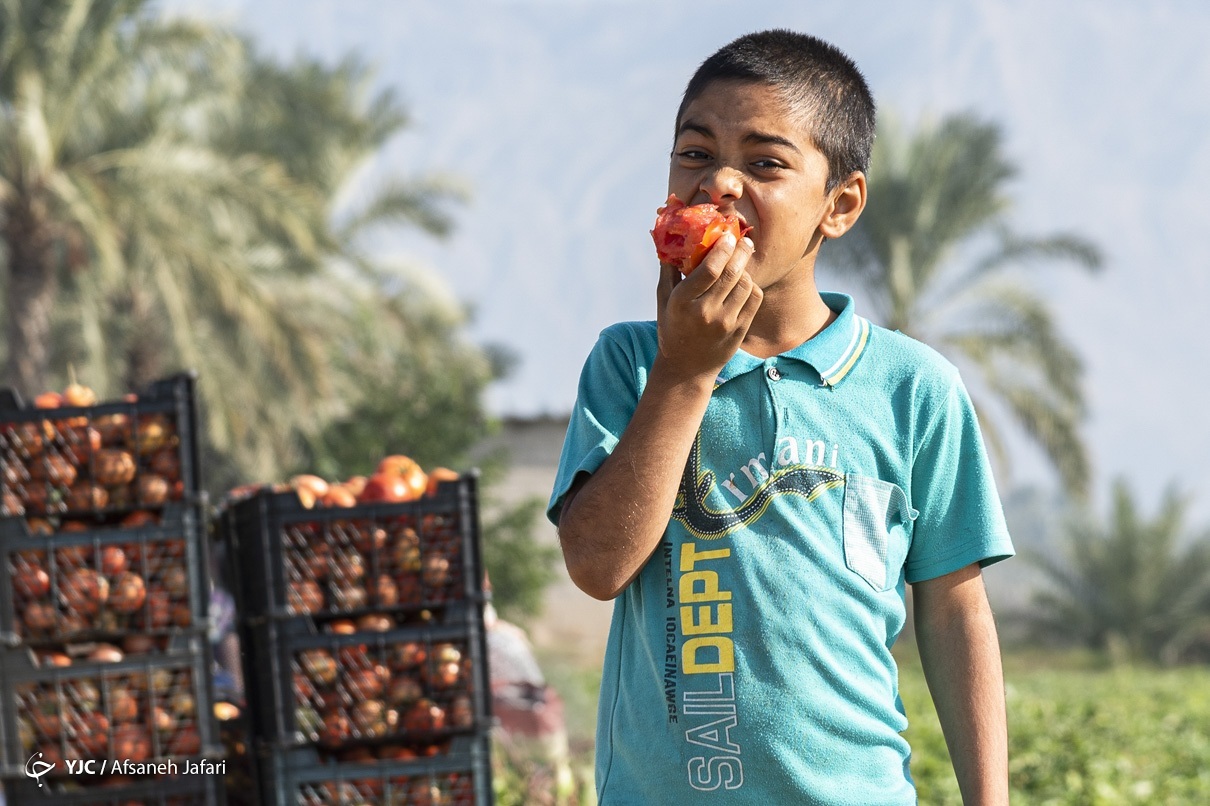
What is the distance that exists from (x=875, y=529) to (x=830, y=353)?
248mm

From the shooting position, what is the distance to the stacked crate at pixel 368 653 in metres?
3.54

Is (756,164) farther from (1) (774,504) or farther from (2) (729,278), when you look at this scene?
(1) (774,504)

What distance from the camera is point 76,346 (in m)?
16.9

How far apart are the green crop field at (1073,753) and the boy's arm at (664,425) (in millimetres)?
3743

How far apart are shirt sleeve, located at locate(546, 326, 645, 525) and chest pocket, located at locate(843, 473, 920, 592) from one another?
1.01 ft

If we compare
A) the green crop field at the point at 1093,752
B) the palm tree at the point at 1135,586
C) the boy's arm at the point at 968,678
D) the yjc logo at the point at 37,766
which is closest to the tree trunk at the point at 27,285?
the green crop field at the point at 1093,752

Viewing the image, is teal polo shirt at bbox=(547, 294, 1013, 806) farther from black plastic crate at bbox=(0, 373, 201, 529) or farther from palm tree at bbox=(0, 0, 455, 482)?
palm tree at bbox=(0, 0, 455, 482)

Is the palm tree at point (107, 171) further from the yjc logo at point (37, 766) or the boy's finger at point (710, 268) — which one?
the boy's finger at point (710, 268)

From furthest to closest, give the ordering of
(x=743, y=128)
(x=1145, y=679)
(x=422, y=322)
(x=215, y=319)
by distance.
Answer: (x=422, y=322), (x=1145, y=679), (x=215, y=319), (x=743, y=128)

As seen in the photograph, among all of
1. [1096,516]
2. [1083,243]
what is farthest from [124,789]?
[1096,516]

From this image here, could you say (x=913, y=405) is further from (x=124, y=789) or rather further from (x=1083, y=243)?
(x=1083, y=243)

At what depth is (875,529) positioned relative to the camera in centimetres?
188

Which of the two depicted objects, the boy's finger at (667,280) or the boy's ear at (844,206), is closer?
the boy's finger at (667,280)

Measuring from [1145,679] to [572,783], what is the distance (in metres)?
12.1
